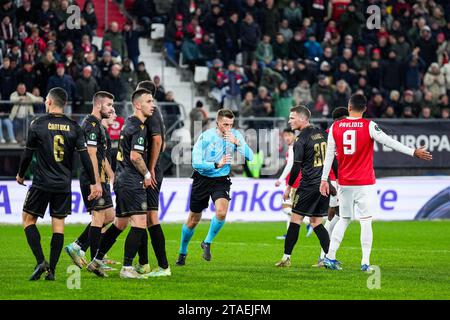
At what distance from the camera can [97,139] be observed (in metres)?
14.6

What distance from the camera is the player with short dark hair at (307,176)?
15.5m

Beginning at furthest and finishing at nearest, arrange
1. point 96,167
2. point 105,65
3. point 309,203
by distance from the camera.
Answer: point 105,65, point 309,203, point 96,167

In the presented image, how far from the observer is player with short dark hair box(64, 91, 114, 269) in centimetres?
1449

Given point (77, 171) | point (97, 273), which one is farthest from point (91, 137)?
point (77, 171)

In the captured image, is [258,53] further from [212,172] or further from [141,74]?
[212,172]

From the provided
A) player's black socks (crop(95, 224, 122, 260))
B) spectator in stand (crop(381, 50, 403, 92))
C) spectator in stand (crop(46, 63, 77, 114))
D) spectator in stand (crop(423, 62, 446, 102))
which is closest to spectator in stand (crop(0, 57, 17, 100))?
spectator in stand (crop(46, 63, 77, 114))

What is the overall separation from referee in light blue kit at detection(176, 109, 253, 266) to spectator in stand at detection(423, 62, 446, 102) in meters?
16.9

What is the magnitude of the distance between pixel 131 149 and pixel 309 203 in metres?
3.56

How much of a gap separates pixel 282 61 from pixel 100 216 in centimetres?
1806

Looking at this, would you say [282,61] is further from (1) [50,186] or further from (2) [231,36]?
(1) [50,186]

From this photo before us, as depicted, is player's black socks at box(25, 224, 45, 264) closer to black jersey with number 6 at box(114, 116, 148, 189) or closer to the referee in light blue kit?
black jersey with number 6 at box(114, 116, 148, 189)

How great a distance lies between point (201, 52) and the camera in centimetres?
3186

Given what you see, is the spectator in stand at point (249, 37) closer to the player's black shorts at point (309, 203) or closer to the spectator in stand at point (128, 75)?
the spectator in stand at point (128, 75)

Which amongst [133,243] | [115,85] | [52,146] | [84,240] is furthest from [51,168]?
[115,85]
